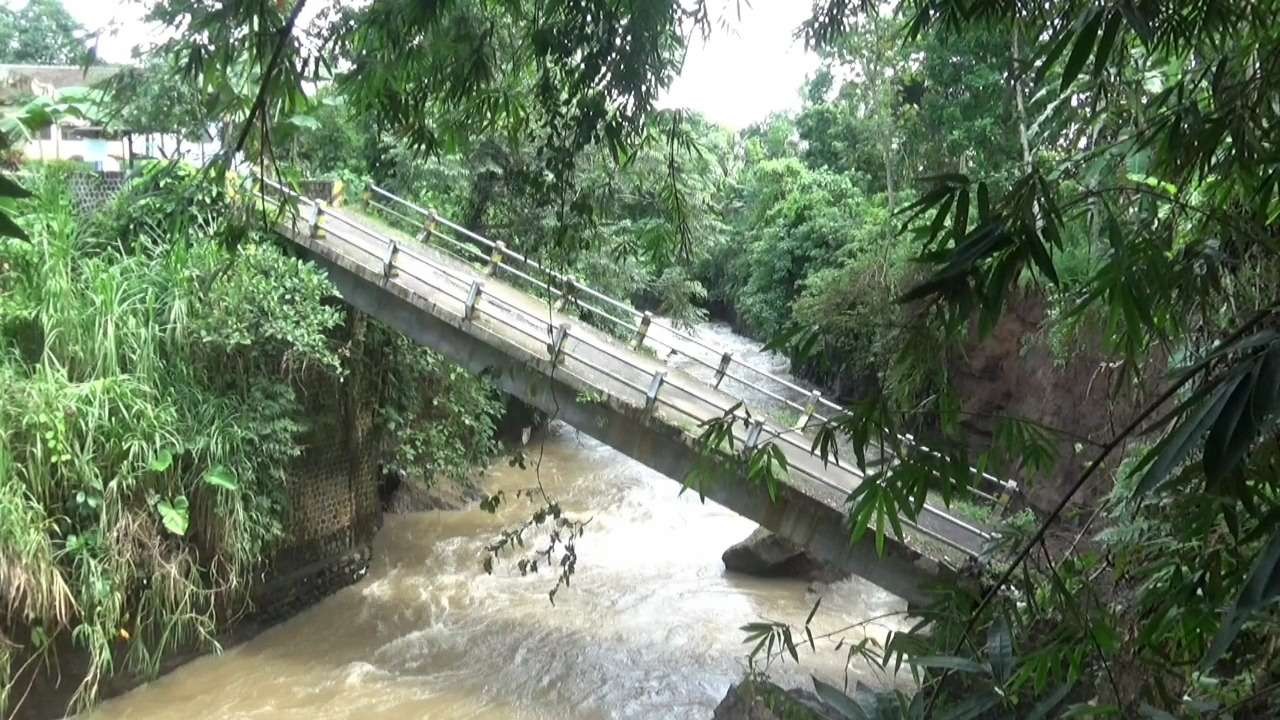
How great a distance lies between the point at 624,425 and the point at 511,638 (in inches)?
66.3

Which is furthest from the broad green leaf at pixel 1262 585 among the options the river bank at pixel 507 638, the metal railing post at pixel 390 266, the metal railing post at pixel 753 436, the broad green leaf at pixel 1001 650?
the metal railing post at pixel 390 266

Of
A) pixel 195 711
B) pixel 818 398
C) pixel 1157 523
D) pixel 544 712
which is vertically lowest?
pixel 195 711

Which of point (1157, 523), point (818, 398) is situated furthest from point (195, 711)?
point (1157, 523)

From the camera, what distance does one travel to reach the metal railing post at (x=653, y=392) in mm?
5379

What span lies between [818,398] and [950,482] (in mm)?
3641

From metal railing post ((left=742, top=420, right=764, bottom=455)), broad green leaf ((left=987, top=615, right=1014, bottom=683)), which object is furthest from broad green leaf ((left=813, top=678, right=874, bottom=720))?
metal railing post ((left=742, top=420, right=764, bottom=455))

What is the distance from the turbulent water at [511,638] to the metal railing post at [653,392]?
135cm

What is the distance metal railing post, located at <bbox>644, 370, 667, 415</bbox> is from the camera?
5379 mm

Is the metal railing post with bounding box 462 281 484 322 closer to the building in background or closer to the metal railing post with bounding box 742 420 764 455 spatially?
the building in background

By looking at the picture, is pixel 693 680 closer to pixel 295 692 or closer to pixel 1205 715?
pixel 295 692

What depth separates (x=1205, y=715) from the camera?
1.32 metres

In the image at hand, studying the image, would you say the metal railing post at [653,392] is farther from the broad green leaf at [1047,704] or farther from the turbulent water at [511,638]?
the broad green leaf at [1047,704]

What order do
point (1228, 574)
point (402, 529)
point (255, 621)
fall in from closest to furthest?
point (1228, 574) → point (255, 621) → point (402, 529)

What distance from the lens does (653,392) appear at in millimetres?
5410
